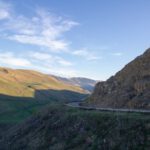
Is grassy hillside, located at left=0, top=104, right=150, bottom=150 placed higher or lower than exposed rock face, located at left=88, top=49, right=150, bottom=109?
lower

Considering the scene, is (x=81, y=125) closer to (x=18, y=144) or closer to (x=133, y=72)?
(x=18, y=144)

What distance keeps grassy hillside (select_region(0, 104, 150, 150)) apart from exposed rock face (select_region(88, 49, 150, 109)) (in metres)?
13.4

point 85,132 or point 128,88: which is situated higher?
point 128,88

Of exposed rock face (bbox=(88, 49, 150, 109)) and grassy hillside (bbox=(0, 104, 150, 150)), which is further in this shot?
exposed rock face (bbox=(88, 49, 150, 109))

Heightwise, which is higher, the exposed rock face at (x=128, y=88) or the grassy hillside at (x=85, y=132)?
the exposed rock face at (x=128, y=88)

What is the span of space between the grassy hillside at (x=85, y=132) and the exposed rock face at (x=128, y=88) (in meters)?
13.4

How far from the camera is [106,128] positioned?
69.6 metres

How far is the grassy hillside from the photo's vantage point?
62.8m

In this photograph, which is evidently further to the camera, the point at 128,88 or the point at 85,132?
the point at 128,88

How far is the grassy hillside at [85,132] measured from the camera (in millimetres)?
62812

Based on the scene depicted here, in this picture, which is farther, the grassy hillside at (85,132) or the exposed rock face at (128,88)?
the exposed rock face at (128,88)

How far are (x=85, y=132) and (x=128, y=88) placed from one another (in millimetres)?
31216

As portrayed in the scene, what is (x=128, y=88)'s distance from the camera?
101 metres

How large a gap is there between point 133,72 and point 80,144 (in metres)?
45.2
